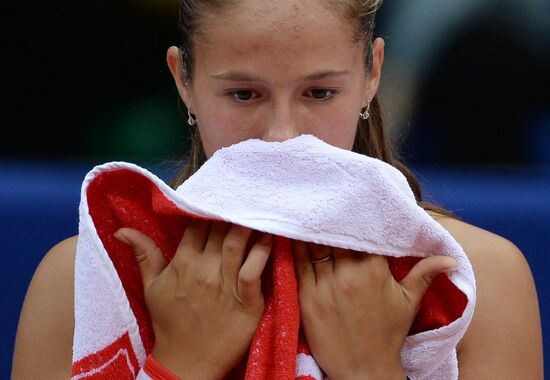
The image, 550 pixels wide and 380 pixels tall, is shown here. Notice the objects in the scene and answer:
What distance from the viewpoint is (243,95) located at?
3.14 ft

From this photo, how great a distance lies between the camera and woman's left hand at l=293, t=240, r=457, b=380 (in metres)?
0.83

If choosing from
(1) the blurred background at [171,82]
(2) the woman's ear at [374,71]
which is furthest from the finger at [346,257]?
(1) the blurred background at [171,82]

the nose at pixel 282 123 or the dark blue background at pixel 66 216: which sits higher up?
the nose at pixel 282 123

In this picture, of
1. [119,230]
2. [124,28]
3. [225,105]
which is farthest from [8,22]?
[119,230]

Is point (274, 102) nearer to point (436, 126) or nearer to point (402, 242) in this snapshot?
point (402, 242)

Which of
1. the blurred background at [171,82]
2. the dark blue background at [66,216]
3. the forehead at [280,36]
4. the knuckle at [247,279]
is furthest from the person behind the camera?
the blurred background at [171,82]

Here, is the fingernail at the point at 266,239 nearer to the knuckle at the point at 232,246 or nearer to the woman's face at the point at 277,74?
the knuckle at the point at 232,246

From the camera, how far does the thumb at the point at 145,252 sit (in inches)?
33.1

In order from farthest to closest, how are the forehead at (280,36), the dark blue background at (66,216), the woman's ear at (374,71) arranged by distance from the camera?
the dark blue background at (66,216) → the woman's ear at (374,71) → the forehead at (280,36)

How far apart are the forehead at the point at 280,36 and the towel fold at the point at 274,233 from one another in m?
0.10

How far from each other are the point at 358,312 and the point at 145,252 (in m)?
0.21

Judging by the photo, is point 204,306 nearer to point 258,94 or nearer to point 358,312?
point 358,312

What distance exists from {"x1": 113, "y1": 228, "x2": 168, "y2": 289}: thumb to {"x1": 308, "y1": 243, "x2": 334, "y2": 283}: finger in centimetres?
14

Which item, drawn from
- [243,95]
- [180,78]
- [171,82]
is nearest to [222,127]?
[243,95]
